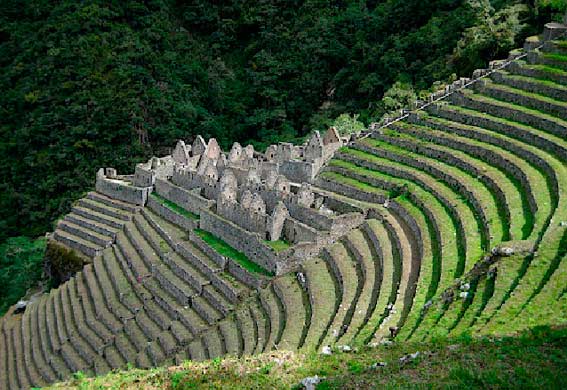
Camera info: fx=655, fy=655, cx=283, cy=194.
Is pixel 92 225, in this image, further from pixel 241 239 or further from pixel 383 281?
pixel 383 281

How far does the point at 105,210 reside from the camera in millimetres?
31891

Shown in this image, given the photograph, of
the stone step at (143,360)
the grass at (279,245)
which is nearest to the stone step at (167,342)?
the stone step at (143,360)

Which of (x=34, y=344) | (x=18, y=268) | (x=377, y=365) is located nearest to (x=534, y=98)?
(x=377, y=365)

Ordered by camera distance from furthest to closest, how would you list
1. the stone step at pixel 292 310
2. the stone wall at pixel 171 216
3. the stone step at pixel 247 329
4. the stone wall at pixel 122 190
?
the stone wall at pixel 122 190, the stone wall at pixel 171 216, the stone step at pixel 247 329, the stone step at pixel 292 310

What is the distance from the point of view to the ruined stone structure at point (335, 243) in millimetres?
15914

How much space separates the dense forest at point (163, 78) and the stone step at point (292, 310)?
1685cm

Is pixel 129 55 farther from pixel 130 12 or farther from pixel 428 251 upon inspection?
pixel 428 251

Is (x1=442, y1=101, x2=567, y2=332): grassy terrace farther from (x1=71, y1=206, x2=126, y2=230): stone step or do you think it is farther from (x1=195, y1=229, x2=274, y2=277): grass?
(x1=71, y1=206, x2=126, y2=230): stone step

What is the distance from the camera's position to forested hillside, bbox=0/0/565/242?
42.9 meters

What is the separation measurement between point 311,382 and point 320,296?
860 centimetres

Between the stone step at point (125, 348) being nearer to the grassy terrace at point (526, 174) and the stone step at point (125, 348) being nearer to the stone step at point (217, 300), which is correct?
the stone step at point (217, 300)

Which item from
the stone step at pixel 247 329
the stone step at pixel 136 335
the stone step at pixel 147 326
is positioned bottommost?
the stone step at pixel 136 335

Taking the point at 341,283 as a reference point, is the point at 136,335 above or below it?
below

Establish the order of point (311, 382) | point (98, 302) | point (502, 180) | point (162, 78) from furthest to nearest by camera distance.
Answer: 1. point (162, 78)
2. point (98, 302)
3. point (502, 180)
4. point (311, 382)
